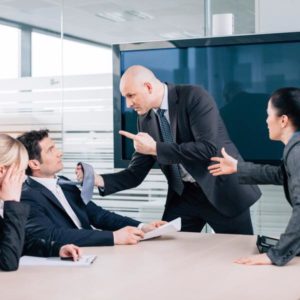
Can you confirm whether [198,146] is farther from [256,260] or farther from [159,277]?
[159,277]

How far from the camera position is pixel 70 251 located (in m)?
2.15

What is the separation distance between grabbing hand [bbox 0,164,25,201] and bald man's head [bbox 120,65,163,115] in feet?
3.17

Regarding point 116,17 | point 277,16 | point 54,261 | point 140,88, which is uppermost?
point 116,17

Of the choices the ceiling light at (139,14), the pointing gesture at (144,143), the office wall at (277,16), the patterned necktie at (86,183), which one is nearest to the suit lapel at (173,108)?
the pointing gesture at (144,143)

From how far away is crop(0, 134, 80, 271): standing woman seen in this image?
2.01 m

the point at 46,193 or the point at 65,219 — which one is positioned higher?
the point at 46,193

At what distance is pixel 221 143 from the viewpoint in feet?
10.1

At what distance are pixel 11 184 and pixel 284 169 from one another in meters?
0.99

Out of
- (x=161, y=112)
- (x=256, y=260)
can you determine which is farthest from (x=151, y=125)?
(x=256, y=260)

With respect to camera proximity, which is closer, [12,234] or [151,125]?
[12,234]

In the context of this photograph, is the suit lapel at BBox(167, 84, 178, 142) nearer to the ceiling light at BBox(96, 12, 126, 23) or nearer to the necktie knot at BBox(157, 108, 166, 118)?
the necktie knot at BBox(157, 108, 166, 118)

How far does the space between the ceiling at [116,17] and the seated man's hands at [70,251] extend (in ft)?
8.22

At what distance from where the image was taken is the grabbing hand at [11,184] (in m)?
2.10

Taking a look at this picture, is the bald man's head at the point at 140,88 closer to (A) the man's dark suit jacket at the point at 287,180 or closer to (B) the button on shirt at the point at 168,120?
(B) the button on shirt at the point at 168,120
